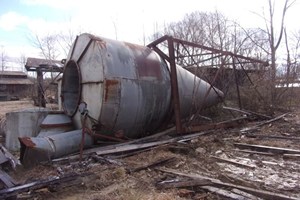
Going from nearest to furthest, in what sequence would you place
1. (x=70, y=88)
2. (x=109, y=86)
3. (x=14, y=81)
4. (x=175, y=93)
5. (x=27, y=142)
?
(x=27, y=142)
(x=109, y=86)
(x=175, y=93)
(x=70, y=88)
(x=14, y=81)

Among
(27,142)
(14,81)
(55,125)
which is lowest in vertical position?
(27,142)

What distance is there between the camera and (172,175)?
5.29 meters

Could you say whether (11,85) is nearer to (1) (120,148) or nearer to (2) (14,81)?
(2) (14,81)

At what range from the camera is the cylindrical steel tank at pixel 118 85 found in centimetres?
718

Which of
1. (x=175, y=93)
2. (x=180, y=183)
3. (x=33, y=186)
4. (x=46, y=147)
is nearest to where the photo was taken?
(x=33, y=186)

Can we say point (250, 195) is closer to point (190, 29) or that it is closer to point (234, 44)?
point (234, 44)

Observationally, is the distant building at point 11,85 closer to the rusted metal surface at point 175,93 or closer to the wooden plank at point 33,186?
the rusted metal surface at point 175,93

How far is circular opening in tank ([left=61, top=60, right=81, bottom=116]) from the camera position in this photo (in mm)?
8419

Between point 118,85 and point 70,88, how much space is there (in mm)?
2174

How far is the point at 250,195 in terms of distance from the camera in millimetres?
4332

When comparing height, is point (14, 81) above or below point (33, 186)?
above

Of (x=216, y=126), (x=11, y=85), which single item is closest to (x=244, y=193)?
(x=216, y=126)

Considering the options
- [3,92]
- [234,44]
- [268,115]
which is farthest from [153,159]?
[3,92]

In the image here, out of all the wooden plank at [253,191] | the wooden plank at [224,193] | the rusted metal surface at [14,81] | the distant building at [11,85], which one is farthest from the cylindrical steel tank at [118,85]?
the rusted metal surface at [14,81]
